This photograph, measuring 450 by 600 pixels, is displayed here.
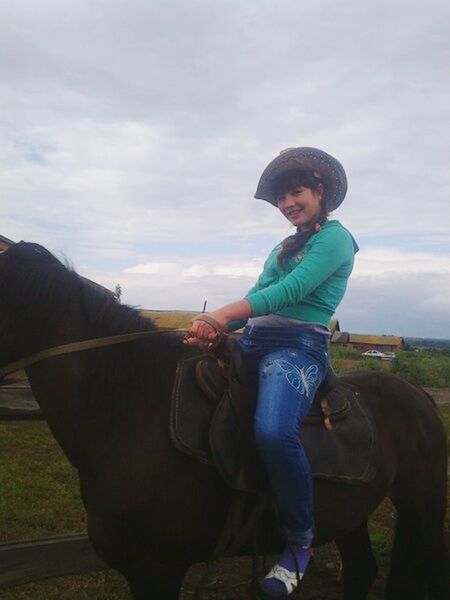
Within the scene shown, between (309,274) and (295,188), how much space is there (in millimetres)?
637

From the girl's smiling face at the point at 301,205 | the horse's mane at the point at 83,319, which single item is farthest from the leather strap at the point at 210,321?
the girl's smiling face at the point at 301,205

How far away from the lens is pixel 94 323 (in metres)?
2.45

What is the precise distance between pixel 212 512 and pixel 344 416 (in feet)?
3.24

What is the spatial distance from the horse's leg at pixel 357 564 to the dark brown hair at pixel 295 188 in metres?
2.22

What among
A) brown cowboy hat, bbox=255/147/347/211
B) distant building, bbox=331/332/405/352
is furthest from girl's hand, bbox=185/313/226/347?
distant building, bbox=331/332/405/352

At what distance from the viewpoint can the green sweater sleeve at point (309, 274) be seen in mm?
2457

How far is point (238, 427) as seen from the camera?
2.50 m

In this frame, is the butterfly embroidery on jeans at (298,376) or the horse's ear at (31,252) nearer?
the horse's ear at (31,252)

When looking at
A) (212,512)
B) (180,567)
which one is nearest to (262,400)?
(212,512)

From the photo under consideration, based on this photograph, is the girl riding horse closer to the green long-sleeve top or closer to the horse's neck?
the green long-sleeve top

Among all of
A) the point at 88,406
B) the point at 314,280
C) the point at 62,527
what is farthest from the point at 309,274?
the point at 62,527

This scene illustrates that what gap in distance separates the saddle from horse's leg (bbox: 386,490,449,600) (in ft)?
2.20

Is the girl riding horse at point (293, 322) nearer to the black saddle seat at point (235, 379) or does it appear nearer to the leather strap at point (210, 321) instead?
the leather strap at point (210, 321)

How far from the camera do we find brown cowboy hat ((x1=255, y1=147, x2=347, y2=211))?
2.89 metres
